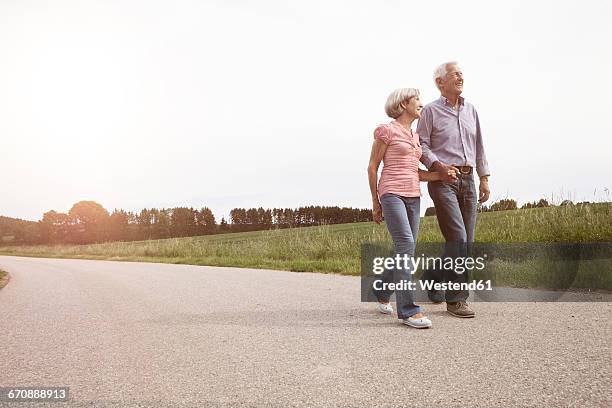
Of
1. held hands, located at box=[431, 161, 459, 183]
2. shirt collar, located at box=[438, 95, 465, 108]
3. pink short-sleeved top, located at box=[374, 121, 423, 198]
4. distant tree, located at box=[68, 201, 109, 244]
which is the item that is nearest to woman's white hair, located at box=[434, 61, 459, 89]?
shirt collar, located at box=[438, 95, 465, 108]

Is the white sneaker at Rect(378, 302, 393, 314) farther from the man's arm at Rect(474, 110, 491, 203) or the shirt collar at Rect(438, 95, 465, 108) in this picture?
the shirt collar at Rect(438, 95, 465, 108)

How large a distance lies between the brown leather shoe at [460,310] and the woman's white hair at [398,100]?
5.90 ft

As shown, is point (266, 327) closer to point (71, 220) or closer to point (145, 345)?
point (145, 345)

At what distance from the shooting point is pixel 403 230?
429cm

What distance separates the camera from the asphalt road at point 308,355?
8.37ft

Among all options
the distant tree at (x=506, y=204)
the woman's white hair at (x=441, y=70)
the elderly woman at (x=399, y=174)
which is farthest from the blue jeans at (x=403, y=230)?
the distant tree at (x=506, y=204)

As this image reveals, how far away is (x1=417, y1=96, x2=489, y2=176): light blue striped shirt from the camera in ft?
15.4

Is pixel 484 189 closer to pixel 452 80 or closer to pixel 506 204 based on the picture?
pixel 452 80

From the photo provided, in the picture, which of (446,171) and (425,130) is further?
(425,130)

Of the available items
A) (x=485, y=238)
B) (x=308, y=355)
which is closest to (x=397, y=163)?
(x=308, y=355)

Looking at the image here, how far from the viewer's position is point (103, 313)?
18.1 ft

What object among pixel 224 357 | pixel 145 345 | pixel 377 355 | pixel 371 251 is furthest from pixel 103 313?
pixel 371 251

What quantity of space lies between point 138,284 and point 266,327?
16.5 feet

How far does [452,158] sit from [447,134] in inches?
9.3
